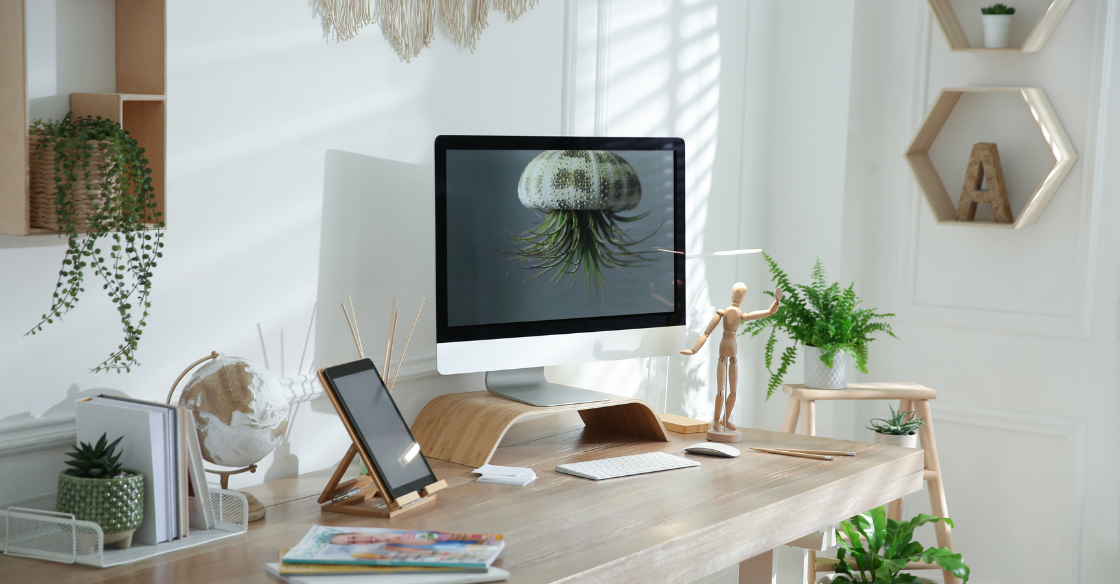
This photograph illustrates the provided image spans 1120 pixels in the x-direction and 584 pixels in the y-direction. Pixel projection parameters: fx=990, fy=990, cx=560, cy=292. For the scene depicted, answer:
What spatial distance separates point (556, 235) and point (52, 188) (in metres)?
0.98

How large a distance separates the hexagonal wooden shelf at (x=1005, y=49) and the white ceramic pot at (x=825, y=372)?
95 cm

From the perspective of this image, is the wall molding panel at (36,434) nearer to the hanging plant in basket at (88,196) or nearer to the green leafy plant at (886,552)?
the hanging plant in basket at (88,196)

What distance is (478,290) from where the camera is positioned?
195 centimetres

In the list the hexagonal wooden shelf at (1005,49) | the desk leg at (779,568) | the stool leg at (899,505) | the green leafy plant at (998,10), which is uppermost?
the green leafy plant at (998,10)

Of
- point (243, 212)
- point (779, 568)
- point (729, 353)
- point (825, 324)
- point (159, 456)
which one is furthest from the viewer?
point (779, 568)

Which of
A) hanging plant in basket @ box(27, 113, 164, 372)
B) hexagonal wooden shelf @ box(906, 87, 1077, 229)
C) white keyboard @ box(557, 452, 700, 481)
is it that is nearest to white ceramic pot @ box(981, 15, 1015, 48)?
hexagonal wooden shelf @ box(906, 87, 1077, 229)

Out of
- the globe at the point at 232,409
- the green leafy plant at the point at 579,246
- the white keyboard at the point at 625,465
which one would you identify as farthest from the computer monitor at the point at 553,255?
the globe at the point at 232,409

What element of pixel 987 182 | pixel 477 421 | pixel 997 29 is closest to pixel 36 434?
pixel 477 421

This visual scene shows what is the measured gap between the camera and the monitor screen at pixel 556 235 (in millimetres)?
1925

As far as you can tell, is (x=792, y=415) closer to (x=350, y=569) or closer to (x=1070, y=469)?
(x=1070, y=469)

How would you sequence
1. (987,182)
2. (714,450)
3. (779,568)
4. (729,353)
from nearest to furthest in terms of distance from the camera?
(714,450)
(729,353)
(987,182)
(779,568)

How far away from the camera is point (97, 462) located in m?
1.34

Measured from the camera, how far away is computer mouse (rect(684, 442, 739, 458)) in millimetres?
1991

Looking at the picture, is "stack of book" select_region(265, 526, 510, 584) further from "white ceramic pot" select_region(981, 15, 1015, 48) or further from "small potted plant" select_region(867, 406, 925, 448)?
"white ceramic pot" select_region(981, 15, 1015, 48)
